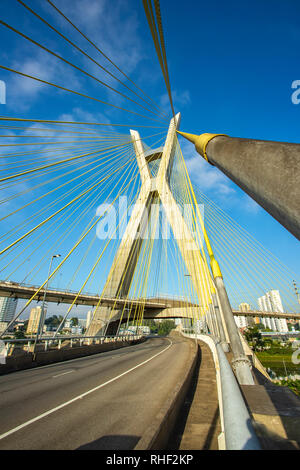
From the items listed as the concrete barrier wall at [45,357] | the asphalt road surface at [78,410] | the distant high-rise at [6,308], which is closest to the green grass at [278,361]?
the concrete barrier wall at [45,357]

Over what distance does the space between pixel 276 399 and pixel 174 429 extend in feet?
7.44

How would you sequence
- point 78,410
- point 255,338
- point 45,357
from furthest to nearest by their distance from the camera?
point 255,338
point 45,357
point 78,410

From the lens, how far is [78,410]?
4840mm

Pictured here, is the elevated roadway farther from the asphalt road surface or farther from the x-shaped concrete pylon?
the asphalt road surface

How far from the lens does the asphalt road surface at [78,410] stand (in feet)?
11.5

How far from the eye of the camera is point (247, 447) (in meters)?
1.15

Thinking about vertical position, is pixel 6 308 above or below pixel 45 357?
above

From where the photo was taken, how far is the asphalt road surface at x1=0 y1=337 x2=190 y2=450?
11.5ft

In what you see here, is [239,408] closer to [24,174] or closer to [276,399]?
[276,399]

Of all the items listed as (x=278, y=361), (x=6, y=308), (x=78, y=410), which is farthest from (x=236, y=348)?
(x=6, y=308)

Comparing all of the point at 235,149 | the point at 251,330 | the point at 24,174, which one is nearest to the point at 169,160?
the point at 24,174

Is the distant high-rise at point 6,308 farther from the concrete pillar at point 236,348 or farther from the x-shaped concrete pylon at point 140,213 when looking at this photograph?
the concrete pillar at point 236,348

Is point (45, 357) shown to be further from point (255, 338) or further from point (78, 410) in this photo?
point (255, 338)
